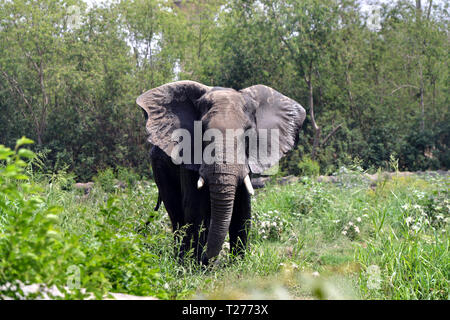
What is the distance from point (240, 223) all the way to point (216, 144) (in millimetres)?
1193

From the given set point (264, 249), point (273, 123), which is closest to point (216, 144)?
point (273, 123)

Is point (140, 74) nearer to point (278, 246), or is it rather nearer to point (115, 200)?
point (278, 246)

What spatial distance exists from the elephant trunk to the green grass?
0.30 m

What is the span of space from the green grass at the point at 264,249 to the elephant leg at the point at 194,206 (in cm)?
31

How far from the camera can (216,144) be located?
5266 mm

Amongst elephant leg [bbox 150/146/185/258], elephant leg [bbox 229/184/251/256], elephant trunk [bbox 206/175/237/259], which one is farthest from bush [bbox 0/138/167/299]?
elephant leg [bbox 150/146/185/258]

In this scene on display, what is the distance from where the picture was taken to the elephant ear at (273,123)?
19.5ft

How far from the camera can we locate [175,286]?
488 centimetres

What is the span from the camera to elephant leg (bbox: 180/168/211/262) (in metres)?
Answer: 5.79

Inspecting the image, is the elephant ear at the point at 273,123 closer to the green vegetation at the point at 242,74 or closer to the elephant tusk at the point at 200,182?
the elephant tusk at the point at 200,182

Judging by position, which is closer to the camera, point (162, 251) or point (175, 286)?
point (175, 286)

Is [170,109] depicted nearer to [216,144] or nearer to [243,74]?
[216,144]
